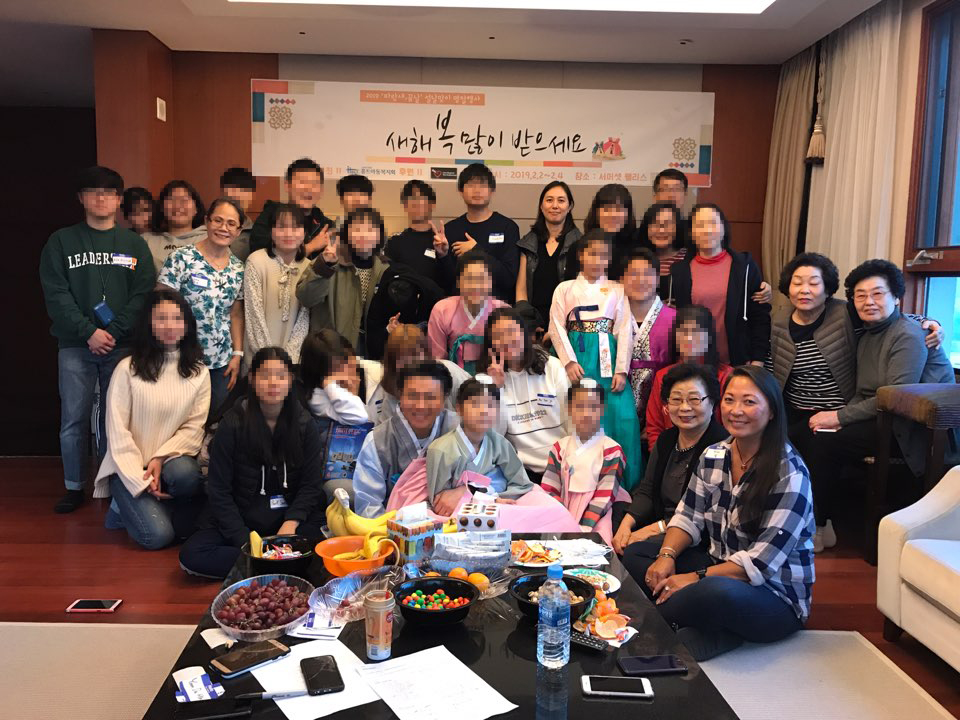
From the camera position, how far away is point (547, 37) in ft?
16.0

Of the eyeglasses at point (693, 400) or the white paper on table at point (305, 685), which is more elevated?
the eyeglasses at point (693, 400)

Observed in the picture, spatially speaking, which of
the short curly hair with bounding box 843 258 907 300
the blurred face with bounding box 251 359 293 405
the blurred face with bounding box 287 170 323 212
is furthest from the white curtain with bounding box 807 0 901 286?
the blurred face with bounding box 251 359 293 405

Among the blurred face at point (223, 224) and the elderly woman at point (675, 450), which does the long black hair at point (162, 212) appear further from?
the elderly woman at point (675, 450)

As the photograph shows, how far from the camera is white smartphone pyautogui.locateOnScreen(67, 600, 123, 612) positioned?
8.87 feet

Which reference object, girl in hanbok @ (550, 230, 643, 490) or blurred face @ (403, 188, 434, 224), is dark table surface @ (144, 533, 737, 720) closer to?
girl in hanbok @ (550, 230, 643, 490)

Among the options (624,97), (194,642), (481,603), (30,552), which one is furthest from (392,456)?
(624,97)

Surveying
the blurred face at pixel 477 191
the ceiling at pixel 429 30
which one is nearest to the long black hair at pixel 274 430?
the blurred face at pixel 477 191

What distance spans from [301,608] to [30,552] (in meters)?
2.24

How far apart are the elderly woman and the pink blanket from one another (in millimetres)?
239

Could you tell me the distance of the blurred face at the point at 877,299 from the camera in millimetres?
3420

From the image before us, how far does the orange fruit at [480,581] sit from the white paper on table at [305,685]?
39 centimetres

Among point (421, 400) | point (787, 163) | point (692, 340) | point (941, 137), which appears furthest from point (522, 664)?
point (787, 163)

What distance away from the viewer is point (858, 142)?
4.46m

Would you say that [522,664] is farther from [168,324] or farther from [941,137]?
[941,137]
